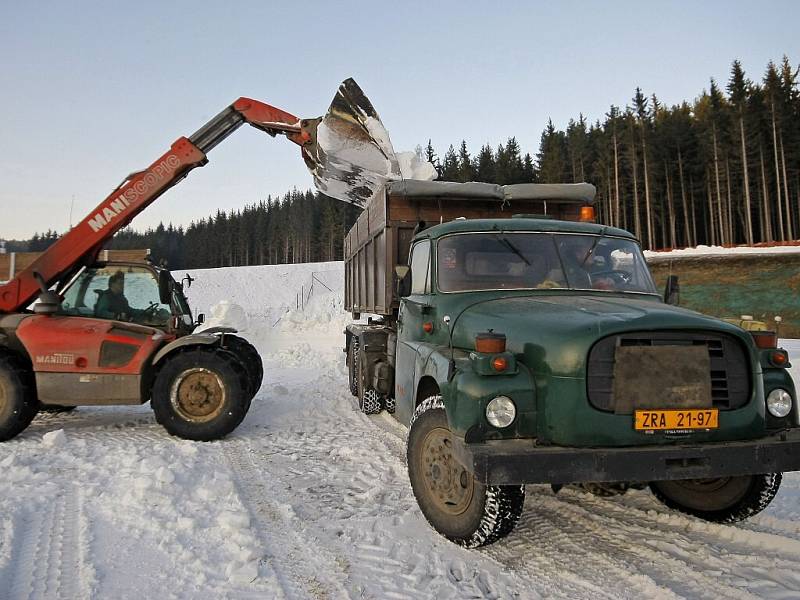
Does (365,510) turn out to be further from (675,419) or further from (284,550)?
(675,419)

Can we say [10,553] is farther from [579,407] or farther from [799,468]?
[799,468]

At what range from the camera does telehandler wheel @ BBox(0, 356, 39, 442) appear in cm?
653

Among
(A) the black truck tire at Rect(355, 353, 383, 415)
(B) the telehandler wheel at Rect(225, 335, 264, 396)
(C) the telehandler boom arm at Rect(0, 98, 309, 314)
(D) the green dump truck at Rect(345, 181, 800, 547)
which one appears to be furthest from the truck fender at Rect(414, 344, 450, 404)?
(C) the telehandler boom arm at Rect(0, 98, 309, 314)

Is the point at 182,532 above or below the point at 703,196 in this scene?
below

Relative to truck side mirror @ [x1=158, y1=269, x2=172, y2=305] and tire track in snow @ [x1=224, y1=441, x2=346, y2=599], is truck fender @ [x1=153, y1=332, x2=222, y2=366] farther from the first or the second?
tire track in snow @ [x1=224, y1=441, x2=346, y2=599]

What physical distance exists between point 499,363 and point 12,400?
6093 millimetres

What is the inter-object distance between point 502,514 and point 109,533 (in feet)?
9.02

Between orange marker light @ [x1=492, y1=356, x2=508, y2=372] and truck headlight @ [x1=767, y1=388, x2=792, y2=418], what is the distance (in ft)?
6.01

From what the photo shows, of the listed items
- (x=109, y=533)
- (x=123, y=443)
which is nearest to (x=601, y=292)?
(x=109, y=533)

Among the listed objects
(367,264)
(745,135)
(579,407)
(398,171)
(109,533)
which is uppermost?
(745,135)

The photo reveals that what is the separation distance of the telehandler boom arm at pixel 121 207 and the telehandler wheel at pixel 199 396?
2201mm

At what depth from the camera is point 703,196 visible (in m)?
48.2

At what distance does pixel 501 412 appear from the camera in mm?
3438

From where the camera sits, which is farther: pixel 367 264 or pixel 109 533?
pixel 367 264
